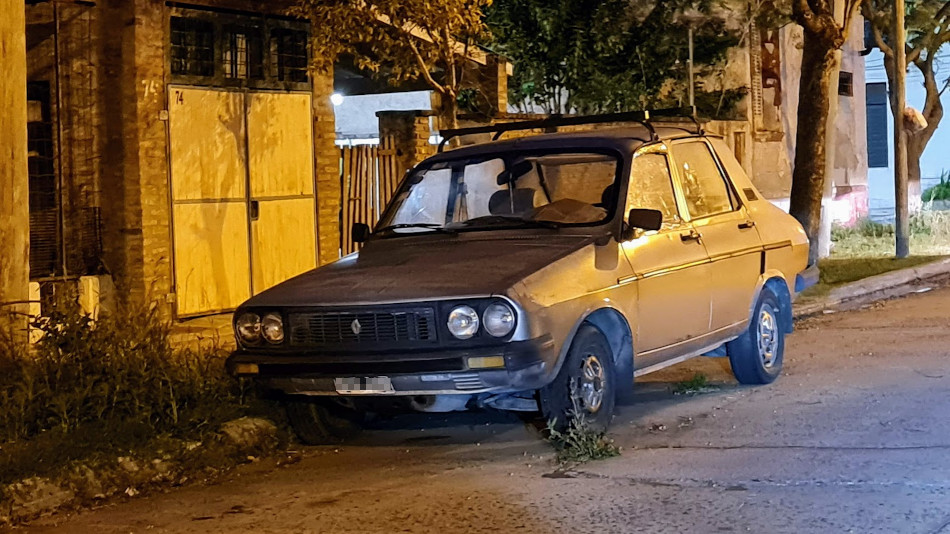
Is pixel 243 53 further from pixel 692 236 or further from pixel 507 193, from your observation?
pixel 692 236

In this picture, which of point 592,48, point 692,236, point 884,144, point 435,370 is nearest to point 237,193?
point 692,236

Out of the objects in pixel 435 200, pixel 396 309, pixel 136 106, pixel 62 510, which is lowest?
pixel 62 510

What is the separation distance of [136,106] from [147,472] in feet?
17.3

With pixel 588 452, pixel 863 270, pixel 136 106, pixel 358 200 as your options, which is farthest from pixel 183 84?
pixel 863 270

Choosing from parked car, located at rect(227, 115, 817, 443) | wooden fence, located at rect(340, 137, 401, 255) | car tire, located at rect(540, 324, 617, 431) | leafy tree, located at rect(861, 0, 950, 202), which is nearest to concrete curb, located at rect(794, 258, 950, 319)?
wooden fence, located at rect(340, 137, 401, 255)

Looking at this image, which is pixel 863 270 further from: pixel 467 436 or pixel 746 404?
pixel 467 436

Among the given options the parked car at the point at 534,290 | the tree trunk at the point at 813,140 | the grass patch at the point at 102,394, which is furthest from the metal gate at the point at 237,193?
the tree trunk at the point at 813,140

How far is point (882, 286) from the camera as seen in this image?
51.6 ft

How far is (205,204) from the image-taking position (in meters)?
12.2

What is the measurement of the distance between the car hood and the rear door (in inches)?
51.9

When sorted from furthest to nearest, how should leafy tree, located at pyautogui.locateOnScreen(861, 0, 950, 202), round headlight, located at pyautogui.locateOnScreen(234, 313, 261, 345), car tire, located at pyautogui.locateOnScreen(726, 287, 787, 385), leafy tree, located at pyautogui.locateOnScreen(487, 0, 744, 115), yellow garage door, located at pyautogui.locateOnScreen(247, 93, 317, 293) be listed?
leafy tree, located at pyautogui.locateOnScreen(861, 0, 950, 202) < leafy tree, located at pyautogui.locateOnScreen(487, 0, 744, 115) < yellow garage door, located at pyautogui.locateOnScreen(247, 93, 317, 293) < car tire, located at pyautogui.locateOnScreen(726, 287, 787, 385) < round headlight, located at pyautogui.locateOnScreen(234, 313, 261, 345)

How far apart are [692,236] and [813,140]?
28.3ft

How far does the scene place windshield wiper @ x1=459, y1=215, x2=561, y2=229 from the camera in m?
7.72

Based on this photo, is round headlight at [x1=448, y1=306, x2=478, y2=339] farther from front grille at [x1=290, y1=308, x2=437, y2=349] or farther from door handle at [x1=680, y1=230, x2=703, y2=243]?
door handle at [x1=680, y1=230, x2=703, y2=243]
